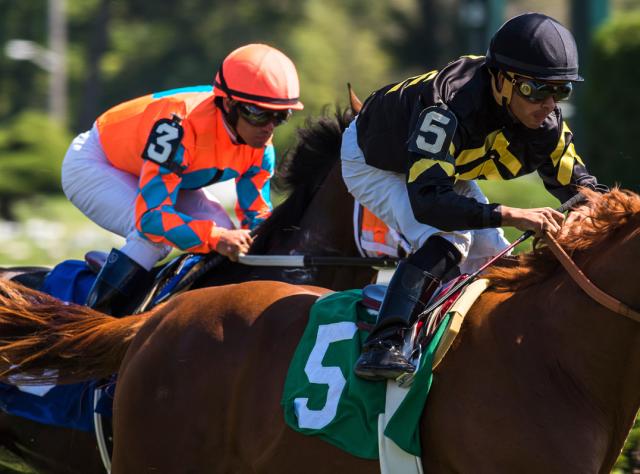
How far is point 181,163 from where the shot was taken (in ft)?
18.4

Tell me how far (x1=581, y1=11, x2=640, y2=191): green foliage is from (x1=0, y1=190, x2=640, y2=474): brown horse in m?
10.2

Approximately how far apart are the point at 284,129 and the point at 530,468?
26.8 m

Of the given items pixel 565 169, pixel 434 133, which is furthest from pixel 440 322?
pixel 565 169

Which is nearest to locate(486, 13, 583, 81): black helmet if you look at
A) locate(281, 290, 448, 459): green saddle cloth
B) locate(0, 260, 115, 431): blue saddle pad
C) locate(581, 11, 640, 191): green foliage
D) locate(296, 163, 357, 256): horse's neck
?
locate(281, 290, 448, 459): green saddle cloth

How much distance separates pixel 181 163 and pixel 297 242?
651 mm

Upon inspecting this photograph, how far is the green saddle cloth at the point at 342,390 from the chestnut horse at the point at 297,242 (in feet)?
4.09

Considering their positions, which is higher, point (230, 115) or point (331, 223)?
point (230, 115)

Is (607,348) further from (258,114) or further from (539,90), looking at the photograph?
(258,114)

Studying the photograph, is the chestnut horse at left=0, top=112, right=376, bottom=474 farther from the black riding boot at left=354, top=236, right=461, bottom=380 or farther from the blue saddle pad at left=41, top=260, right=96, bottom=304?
the black riding boot at left=354, top=236, right=461, bottom=380

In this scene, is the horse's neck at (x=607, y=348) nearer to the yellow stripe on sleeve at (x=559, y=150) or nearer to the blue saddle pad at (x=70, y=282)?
the yellow stripe on sleeve at (x=559, y=150)

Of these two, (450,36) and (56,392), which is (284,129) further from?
(56,392)

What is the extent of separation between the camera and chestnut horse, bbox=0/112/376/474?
17.6 ft

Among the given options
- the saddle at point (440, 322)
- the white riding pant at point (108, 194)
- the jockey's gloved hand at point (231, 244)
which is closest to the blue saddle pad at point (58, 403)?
the jockey's gloved hand at point (231, 244)

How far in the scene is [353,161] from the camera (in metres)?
4.56
